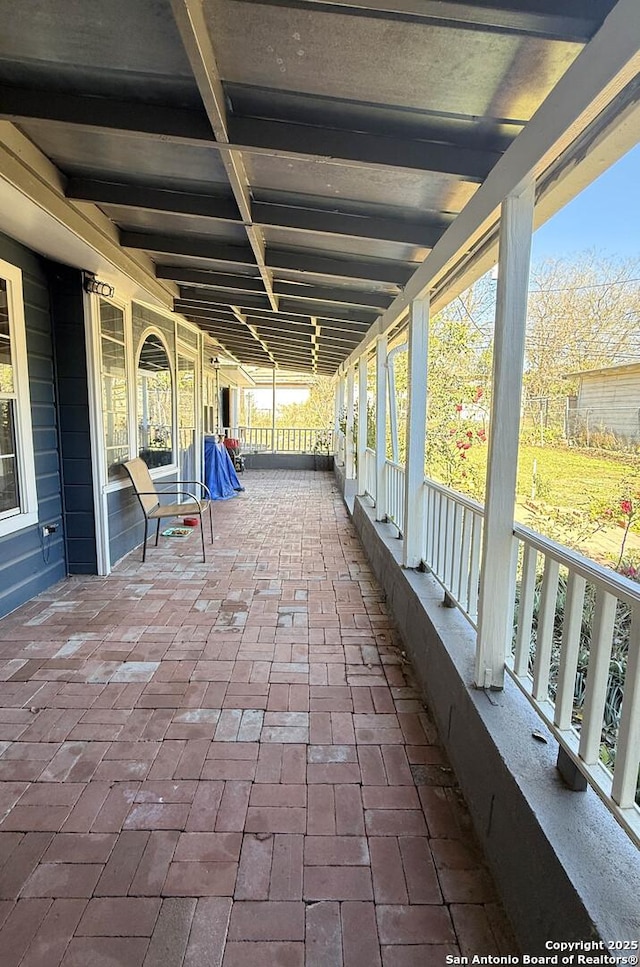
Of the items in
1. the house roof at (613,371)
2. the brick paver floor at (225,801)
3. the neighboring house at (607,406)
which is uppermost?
the house roof at (613,371)

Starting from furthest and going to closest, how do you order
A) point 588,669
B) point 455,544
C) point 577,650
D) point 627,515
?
point 455,544 < point 627,515 < point 577,650 < point 588,669

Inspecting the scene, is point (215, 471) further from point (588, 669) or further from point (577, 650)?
point (588, 669)

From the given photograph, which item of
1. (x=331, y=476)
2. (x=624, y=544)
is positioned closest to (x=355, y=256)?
(x=624, y=544)

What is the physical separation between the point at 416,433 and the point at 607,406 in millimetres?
1798

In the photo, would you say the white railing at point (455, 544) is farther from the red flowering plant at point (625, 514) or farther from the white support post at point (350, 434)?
the white support post at point (350, 434)

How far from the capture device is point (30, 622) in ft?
10.5

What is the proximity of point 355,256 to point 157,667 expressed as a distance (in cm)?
290

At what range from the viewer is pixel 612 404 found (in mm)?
1442

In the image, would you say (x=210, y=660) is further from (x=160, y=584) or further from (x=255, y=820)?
(x=160, y=584)

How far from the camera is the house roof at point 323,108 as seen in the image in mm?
1303

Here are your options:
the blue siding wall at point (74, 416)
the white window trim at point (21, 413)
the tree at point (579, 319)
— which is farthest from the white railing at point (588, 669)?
the blue siding wall at point (74, 416)

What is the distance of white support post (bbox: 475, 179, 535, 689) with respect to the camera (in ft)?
5.63

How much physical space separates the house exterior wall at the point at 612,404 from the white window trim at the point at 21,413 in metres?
3.43

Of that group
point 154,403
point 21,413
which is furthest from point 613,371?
point 154,403
